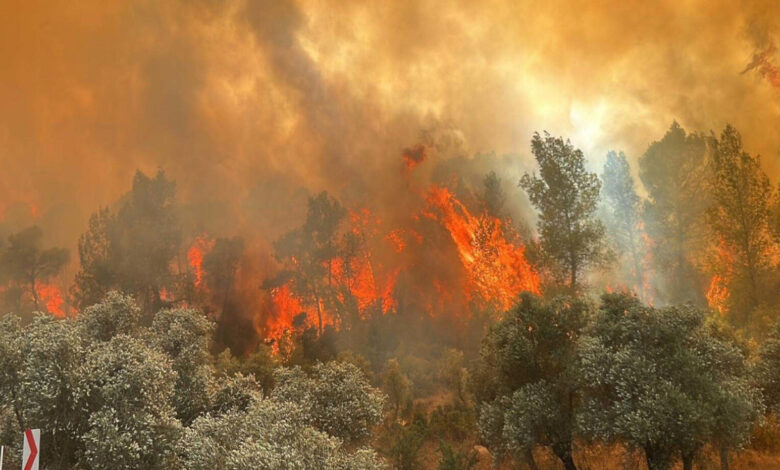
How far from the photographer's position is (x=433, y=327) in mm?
98000

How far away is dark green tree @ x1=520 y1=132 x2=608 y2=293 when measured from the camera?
53781 mm

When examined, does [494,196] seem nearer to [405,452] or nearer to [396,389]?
[396,389]

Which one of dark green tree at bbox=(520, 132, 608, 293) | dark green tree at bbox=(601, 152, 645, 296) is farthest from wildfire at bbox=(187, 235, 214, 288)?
dark green tree at bbox=(601, 152, 645, 296)

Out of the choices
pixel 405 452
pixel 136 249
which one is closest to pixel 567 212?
pixel 405 452

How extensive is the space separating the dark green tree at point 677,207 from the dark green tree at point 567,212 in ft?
49.5

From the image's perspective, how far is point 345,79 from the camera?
121 m

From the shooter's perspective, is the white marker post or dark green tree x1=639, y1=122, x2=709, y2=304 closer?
the white marker post

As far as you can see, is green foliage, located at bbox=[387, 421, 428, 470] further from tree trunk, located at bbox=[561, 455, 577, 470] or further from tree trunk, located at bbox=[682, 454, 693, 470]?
tree trunk, located at bbox=[682, 454, 693, 470]

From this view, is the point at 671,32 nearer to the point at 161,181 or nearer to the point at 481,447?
the point at 481,447

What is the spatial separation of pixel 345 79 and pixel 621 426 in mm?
111751

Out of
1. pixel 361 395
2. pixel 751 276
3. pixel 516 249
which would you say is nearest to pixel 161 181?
pixel 516 249

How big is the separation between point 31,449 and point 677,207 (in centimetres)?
7201

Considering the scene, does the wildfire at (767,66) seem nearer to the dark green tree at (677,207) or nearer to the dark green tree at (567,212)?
the dark green tree at (677,207)

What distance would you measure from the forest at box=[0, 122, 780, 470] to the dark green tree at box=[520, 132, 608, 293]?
0.29m
